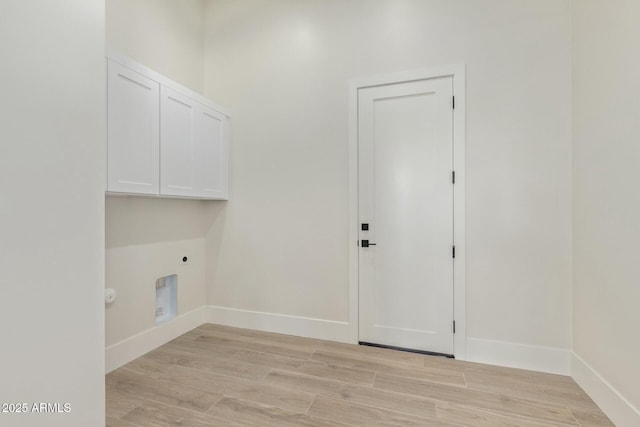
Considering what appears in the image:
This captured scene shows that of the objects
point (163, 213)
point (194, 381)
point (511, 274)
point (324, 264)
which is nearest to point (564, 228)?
point (511, 274)

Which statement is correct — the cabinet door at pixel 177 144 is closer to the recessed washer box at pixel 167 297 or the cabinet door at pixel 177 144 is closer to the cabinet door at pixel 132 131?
the cabinet door at pixel 132 131

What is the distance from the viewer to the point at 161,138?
→ 234 cm

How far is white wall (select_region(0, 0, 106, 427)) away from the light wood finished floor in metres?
0.61

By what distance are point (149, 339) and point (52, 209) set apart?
1829 mm

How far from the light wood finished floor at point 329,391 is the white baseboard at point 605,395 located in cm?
5

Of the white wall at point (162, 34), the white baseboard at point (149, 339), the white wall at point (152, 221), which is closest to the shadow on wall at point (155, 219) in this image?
the white wall at point (152, 221)

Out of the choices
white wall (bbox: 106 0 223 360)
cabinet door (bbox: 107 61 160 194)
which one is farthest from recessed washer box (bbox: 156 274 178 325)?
cabinet door (bbox: 107 61 160 194)

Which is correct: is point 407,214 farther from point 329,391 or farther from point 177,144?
point 177,144

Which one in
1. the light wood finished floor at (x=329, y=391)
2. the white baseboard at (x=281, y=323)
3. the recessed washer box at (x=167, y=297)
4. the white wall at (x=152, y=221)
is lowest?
the light wood finished floor at (x=329, y=391)

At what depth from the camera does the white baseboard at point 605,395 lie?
5.14ft

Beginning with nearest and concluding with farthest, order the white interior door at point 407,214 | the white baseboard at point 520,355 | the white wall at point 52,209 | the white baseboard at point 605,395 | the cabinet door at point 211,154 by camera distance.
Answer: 1. the white wall at point 52,209
2. the white baseboard at point 605,395
3. the white baseboard at point 520,355
4. the white interior door at point 407,214
5. the cabinet door at point 211,154

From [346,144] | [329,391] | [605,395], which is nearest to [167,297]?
[329,391]

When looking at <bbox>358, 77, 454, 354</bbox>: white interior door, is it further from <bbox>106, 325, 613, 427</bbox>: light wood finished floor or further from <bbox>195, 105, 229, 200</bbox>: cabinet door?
<bbox>195, 105, 229, 200</bbox>: cabinet door

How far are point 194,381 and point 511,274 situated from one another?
2.59 m
